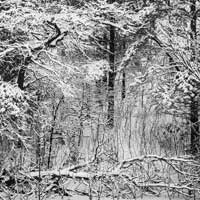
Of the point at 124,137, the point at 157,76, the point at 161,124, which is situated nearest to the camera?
the point at 157,76

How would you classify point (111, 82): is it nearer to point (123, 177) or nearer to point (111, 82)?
point (111, 82)

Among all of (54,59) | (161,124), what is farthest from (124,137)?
(54,59)

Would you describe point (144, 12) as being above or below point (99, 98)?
above

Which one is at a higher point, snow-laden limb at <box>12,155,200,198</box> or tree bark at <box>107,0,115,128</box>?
tree bark at <box>107,0,115,128</box>

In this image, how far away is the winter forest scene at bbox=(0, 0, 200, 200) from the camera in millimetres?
7914

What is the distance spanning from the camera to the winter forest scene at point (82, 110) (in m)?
7.91

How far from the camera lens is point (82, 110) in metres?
14.1

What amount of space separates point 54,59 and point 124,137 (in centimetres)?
397

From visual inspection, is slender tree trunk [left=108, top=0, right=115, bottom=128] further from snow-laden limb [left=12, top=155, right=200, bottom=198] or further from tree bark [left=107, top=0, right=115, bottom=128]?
snow-laden limb [left=12, top=155, right=200, bottom=198]

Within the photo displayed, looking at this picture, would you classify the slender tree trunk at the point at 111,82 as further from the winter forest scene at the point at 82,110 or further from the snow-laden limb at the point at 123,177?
the snow-laden limb at the point at 123,177

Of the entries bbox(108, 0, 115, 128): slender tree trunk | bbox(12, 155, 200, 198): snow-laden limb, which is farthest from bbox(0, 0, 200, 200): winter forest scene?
bbox(108, 0, 115, 128): slender tree trunk

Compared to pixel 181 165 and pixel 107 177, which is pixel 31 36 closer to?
pixel 107 177

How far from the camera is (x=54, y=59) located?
10.2 meters

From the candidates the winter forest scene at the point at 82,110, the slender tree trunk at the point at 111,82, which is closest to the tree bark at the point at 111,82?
the slender tree trunk at the point at 111,82
